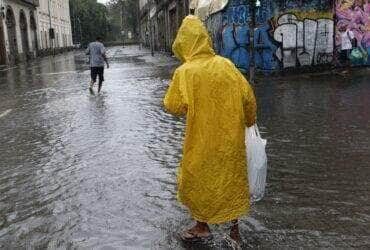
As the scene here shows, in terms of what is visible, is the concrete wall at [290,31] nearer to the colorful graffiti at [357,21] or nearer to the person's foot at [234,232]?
the colorful graffiti at [357,21]

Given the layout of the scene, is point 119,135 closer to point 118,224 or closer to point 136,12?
point 118,224

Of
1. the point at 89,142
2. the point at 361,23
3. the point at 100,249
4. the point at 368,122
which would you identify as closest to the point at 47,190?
the point at 100,249

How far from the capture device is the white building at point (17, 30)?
35.3m

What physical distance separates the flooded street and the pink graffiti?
615cm

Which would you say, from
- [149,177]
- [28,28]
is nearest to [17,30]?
[28,28]

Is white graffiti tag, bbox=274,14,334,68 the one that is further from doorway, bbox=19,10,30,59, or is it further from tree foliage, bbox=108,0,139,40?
tree foliage, bbox=108,0,139,40

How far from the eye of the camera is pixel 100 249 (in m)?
4.22

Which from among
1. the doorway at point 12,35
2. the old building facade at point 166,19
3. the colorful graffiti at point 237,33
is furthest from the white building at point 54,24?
the colorful graffiti at point 237,33

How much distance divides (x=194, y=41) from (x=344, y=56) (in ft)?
48.2

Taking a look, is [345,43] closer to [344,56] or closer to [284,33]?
[344,56]

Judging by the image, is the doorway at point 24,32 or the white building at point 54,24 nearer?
the doorway at point 24,32

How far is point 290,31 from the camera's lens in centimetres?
1706

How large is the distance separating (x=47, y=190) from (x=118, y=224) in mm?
1449

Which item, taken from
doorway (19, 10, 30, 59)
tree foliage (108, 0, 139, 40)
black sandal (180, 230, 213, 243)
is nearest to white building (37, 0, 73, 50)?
doorway (19, 10, 30, 59)
